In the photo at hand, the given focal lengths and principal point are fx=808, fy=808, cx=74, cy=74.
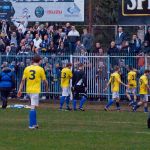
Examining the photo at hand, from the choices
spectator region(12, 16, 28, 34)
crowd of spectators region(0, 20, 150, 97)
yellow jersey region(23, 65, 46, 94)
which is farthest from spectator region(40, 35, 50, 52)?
yellow jersey region(23, 65, 46, 94)

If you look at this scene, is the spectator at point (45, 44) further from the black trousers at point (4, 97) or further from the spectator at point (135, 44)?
the black trousers at point (4, 97)

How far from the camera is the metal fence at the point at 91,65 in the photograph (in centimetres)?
3744

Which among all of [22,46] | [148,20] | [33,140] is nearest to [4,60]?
[22,46]

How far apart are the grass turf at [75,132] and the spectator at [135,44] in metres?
8.27

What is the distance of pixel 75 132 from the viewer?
2158 centimetres

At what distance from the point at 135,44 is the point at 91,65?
2.36 metres

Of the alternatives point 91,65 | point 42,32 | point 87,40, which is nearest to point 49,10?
point 42,32

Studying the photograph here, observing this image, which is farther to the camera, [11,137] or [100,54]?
[100,54]

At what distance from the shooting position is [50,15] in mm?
43688

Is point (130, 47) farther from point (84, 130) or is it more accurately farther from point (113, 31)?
point (84, 130)

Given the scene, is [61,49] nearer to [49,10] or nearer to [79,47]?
[79,47]

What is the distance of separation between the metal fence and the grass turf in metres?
7.76

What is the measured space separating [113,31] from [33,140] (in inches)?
983

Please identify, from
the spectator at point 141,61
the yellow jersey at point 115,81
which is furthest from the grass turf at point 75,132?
the spectator at point 141,61
